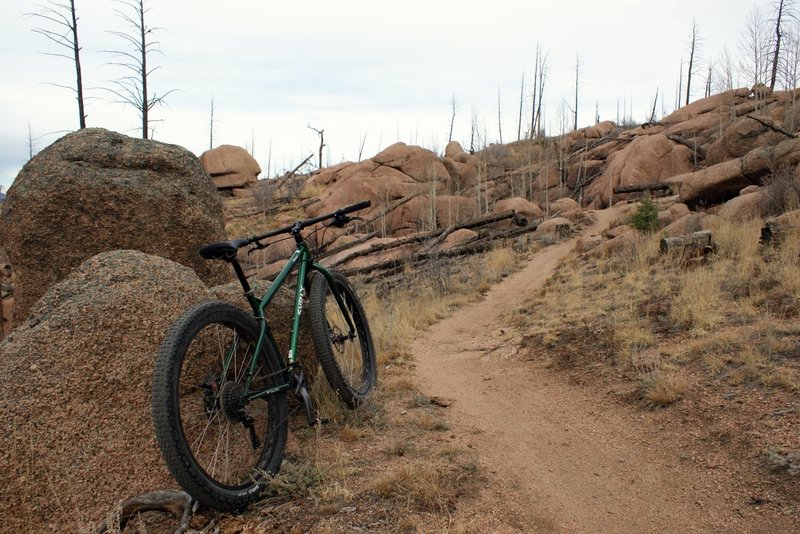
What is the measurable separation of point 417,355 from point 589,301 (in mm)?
2672

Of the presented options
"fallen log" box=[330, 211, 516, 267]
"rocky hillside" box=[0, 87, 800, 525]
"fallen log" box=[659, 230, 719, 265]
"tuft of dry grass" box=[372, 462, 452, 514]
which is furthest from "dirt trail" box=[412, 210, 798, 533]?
"fallen log" box=[330, 211, 516, 267]

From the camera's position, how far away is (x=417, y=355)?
7.07 m

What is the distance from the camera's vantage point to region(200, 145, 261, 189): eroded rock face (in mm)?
34594

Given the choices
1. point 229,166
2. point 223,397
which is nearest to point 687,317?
point 223,397

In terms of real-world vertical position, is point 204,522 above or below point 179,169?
below

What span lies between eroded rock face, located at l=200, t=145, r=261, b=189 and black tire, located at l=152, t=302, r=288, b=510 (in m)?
32.9

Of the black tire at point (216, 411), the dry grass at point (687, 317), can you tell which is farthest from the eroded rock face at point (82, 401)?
the dry grass at point (687, 317)

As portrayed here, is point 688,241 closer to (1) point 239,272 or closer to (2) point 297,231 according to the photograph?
(2) point 297,231

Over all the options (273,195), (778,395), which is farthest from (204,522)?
(273,195)

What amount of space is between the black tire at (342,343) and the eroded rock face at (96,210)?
3.86 feet

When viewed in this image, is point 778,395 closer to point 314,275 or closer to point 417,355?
point 314,275

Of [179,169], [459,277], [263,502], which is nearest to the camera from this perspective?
[263,502]

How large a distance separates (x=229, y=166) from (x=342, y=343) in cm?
3253

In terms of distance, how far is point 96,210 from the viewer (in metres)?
4.51
